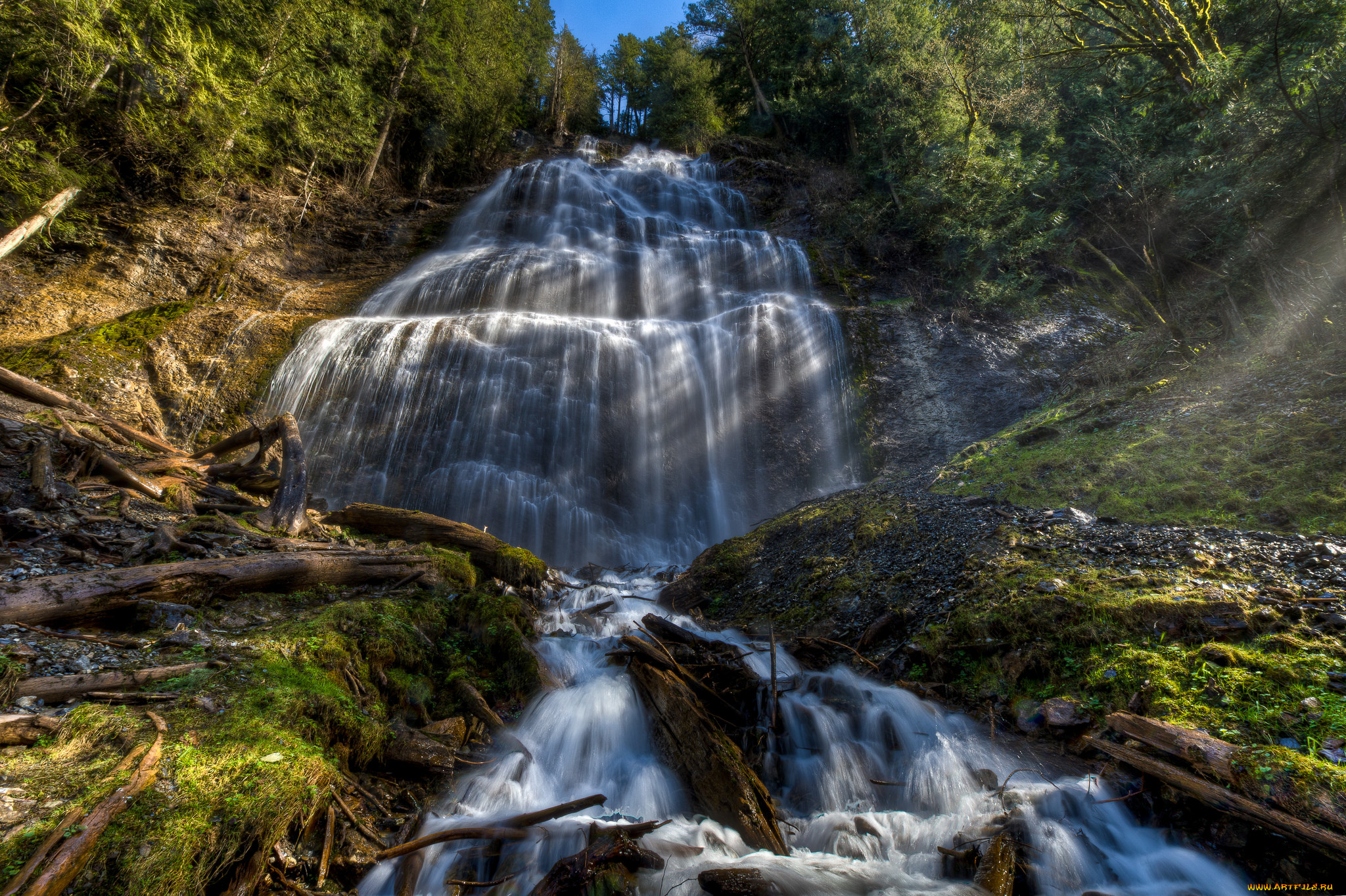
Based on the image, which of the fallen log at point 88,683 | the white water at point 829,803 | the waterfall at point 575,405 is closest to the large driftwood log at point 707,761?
the white water at point 829,803

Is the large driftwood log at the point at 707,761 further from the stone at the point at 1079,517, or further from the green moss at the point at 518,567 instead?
the stone at the point at 1079,517

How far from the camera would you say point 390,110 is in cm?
2134

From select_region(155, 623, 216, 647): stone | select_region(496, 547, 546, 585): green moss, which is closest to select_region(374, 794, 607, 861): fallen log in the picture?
select_region(155, 623, 216, 647): stone

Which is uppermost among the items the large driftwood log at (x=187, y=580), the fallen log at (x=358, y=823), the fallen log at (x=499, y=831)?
the large driftwood log at (x=187, y=580)

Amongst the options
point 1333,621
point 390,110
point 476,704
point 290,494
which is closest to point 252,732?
point 476,704

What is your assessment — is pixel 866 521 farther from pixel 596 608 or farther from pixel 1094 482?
pixel 596 608

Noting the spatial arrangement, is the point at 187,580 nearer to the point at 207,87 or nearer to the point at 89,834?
the point at 89,834

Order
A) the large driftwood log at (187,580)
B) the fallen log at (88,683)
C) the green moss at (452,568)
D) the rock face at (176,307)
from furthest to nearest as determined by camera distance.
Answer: the rock face at (176,307) < the green moss at (452,568) < the large driftwood log at (187,580) < the fallen log at (88,683)

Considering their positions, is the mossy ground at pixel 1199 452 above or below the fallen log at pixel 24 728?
above

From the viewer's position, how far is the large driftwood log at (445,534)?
280 inches

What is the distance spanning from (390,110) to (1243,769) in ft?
93.3

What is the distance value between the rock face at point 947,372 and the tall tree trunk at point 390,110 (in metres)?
20.0

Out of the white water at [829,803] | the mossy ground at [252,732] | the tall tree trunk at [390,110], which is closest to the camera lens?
the mossy ground at [252,732]

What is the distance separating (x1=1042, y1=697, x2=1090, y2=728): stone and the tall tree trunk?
26208mm
